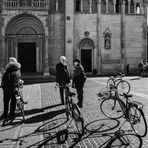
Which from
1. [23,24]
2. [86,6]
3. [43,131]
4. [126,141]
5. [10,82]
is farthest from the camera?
[86,6]

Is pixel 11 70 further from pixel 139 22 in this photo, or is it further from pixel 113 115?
pixel 139 22

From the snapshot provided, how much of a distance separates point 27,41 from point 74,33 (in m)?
5.31

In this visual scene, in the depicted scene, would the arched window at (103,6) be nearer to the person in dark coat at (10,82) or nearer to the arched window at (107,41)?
the arched window at (107,41)

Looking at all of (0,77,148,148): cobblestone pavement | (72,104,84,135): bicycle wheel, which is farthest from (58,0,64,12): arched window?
(72,104,84,135): bicycle wheel

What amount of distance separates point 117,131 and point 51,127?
1.75 m

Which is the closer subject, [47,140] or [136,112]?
[47,140]

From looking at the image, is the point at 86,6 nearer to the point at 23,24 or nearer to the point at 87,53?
the point at 87,53

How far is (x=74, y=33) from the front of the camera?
26750 mm

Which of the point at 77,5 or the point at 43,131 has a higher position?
the point at 77,5

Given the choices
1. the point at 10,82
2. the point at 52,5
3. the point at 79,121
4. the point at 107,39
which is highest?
the point at 52,5

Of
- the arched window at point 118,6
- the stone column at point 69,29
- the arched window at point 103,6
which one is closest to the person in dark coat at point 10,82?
the stone column at point 69,29

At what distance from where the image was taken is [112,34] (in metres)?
27.4

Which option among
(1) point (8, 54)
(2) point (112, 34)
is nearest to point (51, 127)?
(1) point (8, 54)

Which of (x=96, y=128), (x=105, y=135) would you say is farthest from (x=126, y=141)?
(x=96, y=128)
